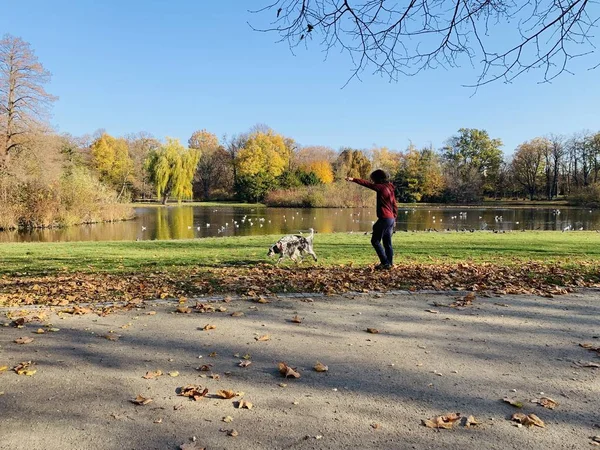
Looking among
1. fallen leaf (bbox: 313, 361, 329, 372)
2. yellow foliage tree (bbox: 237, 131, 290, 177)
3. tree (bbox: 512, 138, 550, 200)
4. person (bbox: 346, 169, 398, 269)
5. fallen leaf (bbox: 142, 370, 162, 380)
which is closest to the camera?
fallen leaf (bbox: 142, 370, 162, 380)

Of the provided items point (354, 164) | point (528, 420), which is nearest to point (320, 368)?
point (528, 420)

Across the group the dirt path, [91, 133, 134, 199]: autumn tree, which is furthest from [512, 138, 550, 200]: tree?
the dirt path

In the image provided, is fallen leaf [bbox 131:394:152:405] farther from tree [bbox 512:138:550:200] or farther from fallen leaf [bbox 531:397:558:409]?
tree [bbox 512:138:550:200]

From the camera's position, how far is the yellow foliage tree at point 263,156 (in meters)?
76.8

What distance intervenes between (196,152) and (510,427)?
229ft

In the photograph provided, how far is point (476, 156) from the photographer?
278 feet

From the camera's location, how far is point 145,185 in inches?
2867

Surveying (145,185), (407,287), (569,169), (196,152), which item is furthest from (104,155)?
(569,169)

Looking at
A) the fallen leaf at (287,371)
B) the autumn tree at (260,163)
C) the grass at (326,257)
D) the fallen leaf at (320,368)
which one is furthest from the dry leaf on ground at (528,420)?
the autumn tree at (260,163)

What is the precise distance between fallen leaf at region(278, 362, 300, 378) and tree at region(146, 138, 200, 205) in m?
63.9

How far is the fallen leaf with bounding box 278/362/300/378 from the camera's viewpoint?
12.8 ft

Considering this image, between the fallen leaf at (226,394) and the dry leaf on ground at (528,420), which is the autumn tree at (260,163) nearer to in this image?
the fallen leaf at (226,394)

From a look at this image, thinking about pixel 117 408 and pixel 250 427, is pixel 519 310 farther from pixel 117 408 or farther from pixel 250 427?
pixel 117 408

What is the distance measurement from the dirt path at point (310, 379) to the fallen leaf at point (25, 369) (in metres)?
0.07
